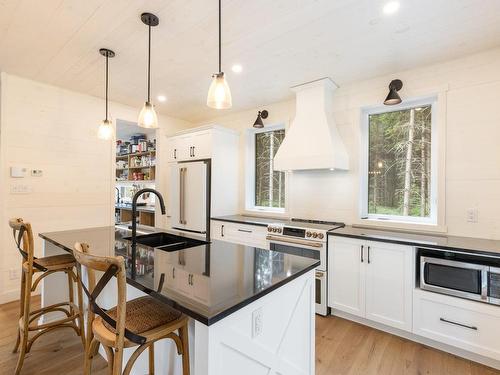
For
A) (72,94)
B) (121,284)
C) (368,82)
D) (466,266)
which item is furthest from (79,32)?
(466,266)

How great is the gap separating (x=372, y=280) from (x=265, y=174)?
7.44 ft

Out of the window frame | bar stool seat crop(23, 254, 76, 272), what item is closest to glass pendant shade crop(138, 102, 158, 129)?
bar stool seat crop(23, 254, 76, 272)

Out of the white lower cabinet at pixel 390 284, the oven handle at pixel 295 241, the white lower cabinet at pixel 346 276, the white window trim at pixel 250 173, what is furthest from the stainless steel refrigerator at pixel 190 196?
the white lower cabinet at pixel 390 284

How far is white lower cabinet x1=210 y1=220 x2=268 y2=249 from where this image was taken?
3.35 metres

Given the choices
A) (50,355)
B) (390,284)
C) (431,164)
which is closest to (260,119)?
(431,164)

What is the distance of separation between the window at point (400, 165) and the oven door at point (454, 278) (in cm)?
80

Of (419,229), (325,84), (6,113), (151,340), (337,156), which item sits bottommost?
(151,340)

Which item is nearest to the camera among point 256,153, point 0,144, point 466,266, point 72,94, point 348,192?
point 466,266

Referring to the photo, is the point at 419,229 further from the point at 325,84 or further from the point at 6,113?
the point at 6,113

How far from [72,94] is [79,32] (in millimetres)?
1625

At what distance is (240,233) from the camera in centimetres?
357

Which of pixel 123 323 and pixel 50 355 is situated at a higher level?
pixel 123 323

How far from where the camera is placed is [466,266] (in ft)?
6.75

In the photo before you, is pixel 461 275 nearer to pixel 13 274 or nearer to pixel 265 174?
pixel 265 174
